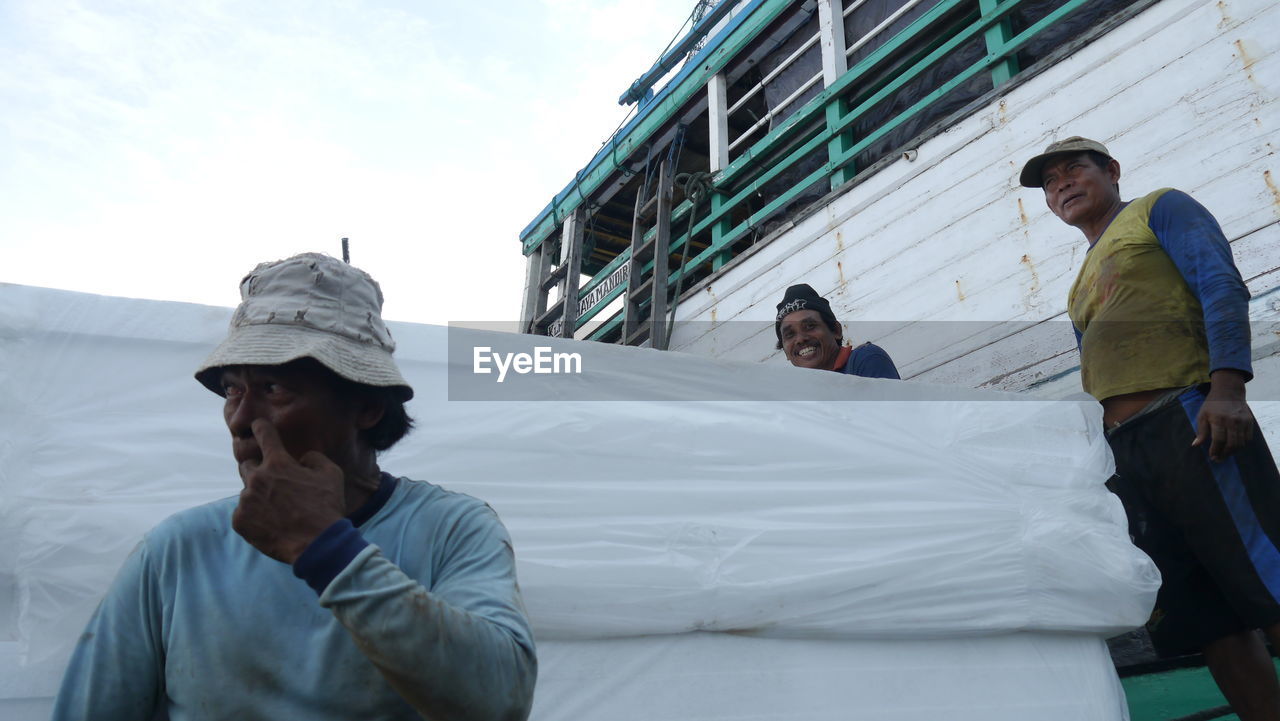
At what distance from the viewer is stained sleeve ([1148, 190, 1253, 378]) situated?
1.81 meters

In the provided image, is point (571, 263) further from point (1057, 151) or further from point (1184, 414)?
point (1184, 414)

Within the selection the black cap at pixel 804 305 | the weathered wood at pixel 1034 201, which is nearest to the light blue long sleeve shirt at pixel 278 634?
the black cap at pixel 804 305

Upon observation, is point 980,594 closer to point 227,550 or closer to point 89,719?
point 227,550

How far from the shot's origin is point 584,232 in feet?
24.8

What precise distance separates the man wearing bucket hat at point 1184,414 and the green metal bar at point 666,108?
383 cm

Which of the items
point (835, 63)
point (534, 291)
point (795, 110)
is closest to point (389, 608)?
point (835, 63)

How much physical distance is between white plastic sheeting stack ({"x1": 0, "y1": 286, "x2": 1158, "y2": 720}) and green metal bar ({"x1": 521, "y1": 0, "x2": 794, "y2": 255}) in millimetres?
4384

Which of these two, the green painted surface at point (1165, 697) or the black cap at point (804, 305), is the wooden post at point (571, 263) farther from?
the green painted surface at point (1165, 697)

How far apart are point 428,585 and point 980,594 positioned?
115 centimetres

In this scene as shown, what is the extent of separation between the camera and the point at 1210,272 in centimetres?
189

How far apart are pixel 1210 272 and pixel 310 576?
77.2 inches

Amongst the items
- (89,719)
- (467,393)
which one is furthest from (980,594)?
(89,719)

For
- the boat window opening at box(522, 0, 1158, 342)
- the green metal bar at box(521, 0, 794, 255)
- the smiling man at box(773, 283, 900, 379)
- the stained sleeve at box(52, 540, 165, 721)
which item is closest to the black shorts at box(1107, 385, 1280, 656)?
the smiling man at box(773, 283, 900, 379)

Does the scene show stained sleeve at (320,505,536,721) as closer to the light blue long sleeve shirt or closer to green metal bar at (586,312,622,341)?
the light blue long sleeve shirt
